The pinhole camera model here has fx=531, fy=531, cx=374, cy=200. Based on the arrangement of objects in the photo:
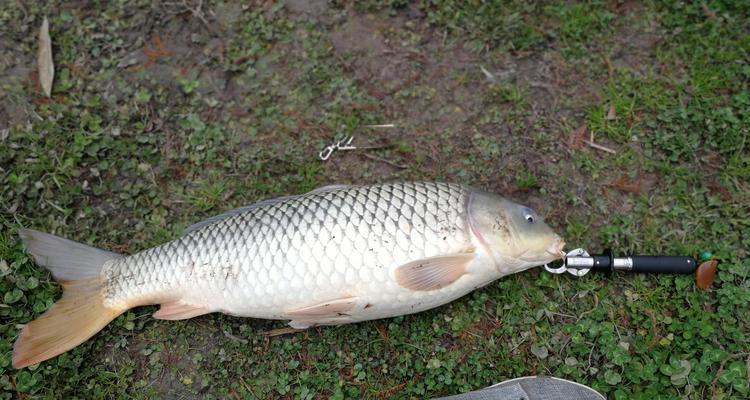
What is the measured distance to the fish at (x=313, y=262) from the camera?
92.7 inches

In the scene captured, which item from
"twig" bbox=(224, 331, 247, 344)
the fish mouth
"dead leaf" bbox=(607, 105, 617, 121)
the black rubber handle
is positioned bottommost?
"twig" bbox=(224, 331, 247, 344)

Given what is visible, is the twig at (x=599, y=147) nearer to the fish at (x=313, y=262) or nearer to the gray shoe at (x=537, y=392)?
the fish at (x=313, y=262)

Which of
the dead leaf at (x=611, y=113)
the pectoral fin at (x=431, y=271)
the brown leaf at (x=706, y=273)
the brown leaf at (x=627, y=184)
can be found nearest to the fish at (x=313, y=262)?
the pectoral fin at (x=431, y=271)

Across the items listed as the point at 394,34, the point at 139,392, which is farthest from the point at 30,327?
the point at 394,34

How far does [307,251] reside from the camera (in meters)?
2.36

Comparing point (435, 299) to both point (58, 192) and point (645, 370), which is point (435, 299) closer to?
point (645, 370)

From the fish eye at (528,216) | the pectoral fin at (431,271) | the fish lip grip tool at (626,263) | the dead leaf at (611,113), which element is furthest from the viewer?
the dead leaf at (611,113)

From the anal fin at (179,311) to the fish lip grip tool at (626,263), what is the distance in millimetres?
1821

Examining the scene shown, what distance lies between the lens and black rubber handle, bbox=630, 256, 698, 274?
270 centimetres

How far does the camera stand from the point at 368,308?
2.45m

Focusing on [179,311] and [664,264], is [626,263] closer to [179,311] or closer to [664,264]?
[664,264]

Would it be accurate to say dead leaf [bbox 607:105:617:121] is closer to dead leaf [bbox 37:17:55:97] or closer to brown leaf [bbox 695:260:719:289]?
brown leaf [bbox 695:260:719:289]

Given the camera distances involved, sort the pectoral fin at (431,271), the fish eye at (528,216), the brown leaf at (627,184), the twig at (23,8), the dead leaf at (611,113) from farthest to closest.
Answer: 1. the twig at (23,8)
2. the dead leaf at (611,113)
3. the brown leaf at (627,184)
4. the fish eye at (528,216)
5. the pectoral fin at (431,271)

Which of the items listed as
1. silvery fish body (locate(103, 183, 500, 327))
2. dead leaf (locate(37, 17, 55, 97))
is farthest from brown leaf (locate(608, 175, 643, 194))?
dead leaf (locate(37, 17, 55, 97))
